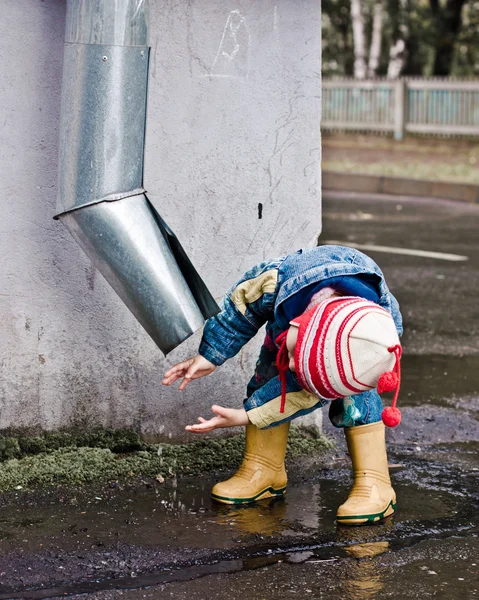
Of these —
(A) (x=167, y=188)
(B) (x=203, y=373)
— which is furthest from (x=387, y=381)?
(A) (x=167, y=188)

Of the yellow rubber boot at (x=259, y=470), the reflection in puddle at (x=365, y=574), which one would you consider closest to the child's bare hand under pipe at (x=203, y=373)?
the yellow rubber boot at (x=259, y=470)

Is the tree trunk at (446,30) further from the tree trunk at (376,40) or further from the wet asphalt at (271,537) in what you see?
the wet asphalt at (271,537)

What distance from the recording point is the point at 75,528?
3.42 m

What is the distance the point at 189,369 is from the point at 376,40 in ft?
84.5

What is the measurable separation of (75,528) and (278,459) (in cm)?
75

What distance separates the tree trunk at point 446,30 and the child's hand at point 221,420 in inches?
891

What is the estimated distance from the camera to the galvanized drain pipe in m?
3.42

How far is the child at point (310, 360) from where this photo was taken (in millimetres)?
3158

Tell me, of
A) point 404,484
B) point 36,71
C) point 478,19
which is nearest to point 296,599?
point 404,484

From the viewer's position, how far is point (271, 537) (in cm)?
339

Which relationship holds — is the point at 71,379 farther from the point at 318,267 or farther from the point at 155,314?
the point at 318,267

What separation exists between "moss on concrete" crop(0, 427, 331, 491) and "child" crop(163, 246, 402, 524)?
0.31 metres

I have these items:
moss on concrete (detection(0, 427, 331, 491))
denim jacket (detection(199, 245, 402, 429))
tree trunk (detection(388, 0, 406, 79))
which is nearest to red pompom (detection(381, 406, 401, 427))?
denim jacket (detection(199, 245, 402, 429))

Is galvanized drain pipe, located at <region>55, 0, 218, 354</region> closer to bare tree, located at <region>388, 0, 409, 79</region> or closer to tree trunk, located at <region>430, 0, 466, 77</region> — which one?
tree trunk, located at <region>430, 0, 466, 77</region>
